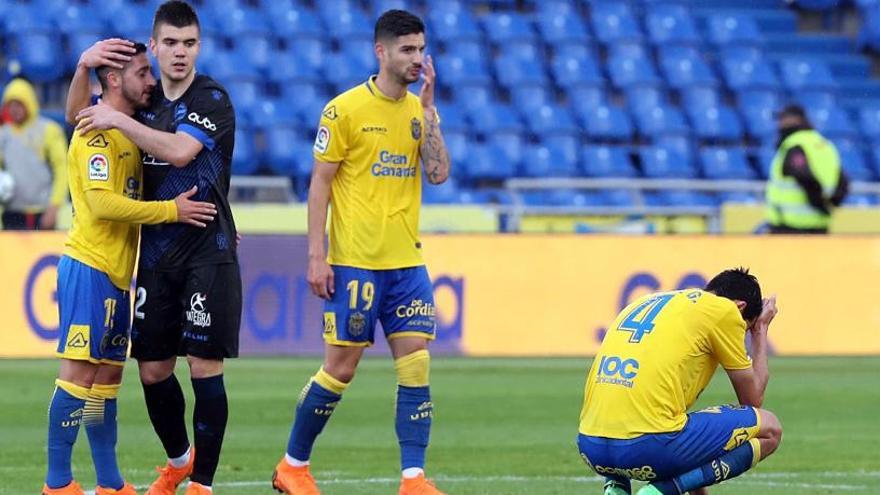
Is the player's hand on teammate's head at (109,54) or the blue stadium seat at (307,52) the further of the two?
the blue stadium seat at (307,52)

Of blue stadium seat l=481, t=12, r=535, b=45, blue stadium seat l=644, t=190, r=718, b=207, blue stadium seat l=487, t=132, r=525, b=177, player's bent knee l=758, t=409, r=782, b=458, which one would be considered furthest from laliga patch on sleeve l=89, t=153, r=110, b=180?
blue stadium seat l=481, t=12, r=535, b=45

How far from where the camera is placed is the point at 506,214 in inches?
758

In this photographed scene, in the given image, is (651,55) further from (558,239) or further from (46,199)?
(46,199)

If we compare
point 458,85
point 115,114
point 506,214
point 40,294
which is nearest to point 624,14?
point 458,85

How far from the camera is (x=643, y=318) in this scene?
7.56m

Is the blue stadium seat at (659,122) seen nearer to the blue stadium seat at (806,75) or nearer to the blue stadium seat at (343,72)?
the blue stadium seat at (806,75)

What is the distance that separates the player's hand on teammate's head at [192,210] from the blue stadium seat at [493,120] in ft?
52.2

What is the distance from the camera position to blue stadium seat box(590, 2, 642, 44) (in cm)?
2581

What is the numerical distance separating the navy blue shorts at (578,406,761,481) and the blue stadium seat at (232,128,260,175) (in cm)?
1499

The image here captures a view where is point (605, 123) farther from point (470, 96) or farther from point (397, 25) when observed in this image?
point (397, 25)

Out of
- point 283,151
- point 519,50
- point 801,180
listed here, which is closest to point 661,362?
point 801,180

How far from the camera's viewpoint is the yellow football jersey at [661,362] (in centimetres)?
736

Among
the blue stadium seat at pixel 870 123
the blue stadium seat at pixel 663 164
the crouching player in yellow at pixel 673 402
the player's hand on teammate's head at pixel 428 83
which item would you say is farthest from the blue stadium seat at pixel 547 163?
the crouching player in yellow at pixel 673 402

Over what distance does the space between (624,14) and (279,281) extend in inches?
447
